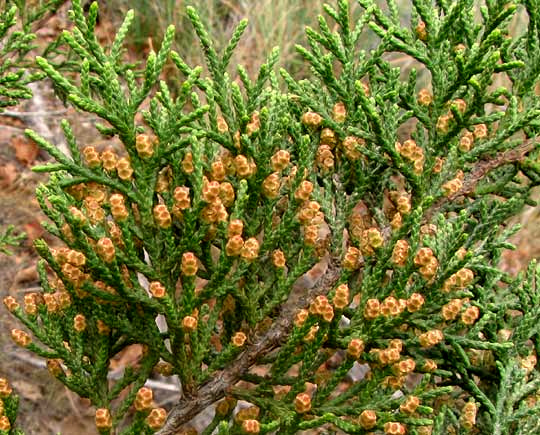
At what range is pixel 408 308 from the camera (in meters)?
1.89

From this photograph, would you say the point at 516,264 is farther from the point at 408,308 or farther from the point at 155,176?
the point at 155,176

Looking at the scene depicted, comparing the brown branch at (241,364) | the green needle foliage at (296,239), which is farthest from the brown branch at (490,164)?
the brown branch at (241,364)

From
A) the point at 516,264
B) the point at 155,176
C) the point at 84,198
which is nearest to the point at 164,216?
the point at 155,176

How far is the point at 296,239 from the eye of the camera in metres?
2.16

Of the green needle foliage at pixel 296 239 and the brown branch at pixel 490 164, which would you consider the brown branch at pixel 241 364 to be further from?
the brown branch at pixel 490 164

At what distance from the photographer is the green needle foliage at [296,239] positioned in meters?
1.87

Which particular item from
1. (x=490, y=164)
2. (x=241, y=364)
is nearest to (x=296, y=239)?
(x=241, y=364)

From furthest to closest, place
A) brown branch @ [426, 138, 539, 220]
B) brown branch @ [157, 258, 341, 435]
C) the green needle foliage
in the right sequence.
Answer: brown branch @ [426, 138, 539, 220]
brown branch @ [157, 258, 341, 435]
the green needle foliage

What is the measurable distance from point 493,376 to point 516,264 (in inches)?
149

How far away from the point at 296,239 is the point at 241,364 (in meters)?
0.46

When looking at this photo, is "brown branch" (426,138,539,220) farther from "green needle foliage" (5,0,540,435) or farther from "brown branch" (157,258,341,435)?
"brown branch" (157,258,341,435)

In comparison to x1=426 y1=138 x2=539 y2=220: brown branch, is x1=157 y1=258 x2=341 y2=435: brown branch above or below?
below

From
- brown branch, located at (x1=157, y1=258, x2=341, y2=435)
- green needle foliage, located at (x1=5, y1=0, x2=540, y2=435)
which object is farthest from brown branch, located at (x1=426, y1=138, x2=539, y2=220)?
brown branch, located at (x1=157, y1=258, x2=341, y2=435)

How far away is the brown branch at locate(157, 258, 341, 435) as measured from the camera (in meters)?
2.09
